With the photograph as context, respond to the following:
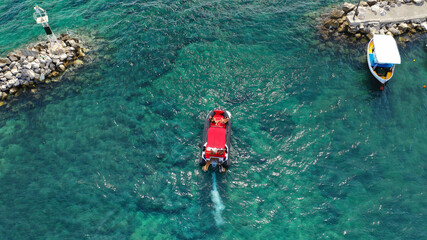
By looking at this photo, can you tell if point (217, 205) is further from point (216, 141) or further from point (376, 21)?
point (376, 21)

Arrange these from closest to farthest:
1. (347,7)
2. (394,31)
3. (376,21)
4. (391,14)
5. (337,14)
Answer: (394,31)
(376,21)
(391,14)
(347,7)
(337,14)

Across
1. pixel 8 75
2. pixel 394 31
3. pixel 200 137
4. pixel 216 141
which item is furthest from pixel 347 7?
pixel 8 75

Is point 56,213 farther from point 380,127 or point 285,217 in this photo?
point 380,127

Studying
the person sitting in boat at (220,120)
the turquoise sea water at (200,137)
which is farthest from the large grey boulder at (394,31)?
the person sitting in boat at (220,120)

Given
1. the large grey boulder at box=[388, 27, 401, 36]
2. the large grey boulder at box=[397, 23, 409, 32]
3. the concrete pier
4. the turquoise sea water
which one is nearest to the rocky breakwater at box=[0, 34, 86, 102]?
the turquoise sea water

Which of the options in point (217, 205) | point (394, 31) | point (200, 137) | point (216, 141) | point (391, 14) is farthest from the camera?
point (391, 14)

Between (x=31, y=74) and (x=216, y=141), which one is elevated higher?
(x=31, y=74)
